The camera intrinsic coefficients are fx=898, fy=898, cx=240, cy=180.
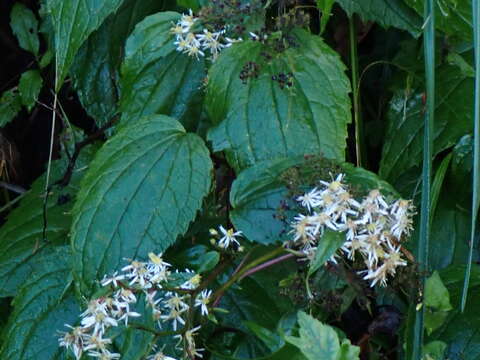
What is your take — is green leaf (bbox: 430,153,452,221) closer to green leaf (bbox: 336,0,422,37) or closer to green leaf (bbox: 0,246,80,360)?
green leaf (bbox: 336,0,422,37)

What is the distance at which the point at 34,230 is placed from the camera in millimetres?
1739

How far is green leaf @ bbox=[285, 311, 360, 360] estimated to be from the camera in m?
1.07

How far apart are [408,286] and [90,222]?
0.47m

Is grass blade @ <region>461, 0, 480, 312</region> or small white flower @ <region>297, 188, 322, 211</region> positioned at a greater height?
grass blade @ <region>461, 0, 480, 312</region>

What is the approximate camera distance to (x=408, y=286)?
1.20 meters

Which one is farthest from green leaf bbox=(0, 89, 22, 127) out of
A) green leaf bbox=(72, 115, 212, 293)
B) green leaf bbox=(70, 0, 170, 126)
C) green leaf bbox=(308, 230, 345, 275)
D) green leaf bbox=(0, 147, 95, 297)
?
green leaf bbox=(308, 230, 345, 275)

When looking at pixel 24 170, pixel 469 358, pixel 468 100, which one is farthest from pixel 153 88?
pixel 24 170

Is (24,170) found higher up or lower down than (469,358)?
lower down

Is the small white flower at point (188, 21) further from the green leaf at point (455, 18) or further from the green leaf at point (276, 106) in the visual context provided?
the green leaf at point (455, 18)

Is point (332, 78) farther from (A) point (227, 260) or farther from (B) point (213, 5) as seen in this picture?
(A) point (227, 260)

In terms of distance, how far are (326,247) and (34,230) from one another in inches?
31.1

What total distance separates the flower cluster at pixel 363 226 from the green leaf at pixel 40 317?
1.50ft

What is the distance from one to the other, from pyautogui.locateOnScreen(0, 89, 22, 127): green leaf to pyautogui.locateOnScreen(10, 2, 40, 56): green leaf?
0.11 m

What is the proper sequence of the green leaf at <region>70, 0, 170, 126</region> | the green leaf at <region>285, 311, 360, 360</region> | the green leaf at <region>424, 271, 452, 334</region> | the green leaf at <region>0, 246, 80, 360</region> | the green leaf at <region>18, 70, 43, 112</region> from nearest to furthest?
the green leaf at <region>285, 311, 360, 360</region> → the green leaf at <region>424, 271, 452, 334</region> → the green leaf at <region>0, 246, 80, 360</region> → the green leaf at <region>70, 0, 170, 126</region> → the green leaf at <region>18, 70, 43, 112</region>
